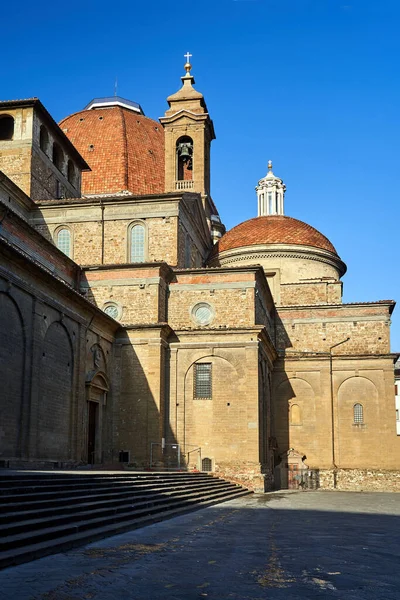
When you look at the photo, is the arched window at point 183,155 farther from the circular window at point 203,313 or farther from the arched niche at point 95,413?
the arched niche at point 95,413

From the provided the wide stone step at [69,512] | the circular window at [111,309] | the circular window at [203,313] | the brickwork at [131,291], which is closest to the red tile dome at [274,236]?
the circular window at [203,313]

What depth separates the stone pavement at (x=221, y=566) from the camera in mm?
Result: 7732

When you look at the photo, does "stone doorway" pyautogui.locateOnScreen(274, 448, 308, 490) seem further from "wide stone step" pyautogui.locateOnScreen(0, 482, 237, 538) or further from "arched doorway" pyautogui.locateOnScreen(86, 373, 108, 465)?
"wide stone step" pyautogui.locateOnScreen(0, 482, 237, 538)

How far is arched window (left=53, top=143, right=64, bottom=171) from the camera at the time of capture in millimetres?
39594

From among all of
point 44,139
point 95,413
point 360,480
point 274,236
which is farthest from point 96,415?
point 274,236

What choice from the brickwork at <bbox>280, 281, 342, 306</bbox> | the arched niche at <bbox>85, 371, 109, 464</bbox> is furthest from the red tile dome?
the arched niche at <bbox>85, 371, 109, 464</bbox>

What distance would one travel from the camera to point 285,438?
→ 41625 millimetres

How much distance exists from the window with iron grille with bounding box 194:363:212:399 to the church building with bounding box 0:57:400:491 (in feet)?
0.21

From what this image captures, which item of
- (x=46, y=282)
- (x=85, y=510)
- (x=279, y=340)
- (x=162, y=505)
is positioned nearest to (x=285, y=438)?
(x=279, y=340)

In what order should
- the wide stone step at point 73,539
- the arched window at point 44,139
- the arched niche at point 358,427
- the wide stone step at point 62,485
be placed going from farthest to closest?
the arched niche at point 358,427 < the arched window at point 44,139 < the wide stone step at point 62,485 < the wide stone step at point 73,539

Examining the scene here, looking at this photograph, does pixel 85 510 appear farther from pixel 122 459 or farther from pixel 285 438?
pixel 285 438

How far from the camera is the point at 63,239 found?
3625cm

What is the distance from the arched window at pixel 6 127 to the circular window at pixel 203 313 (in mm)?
13121

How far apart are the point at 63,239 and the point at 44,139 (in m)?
5.69
